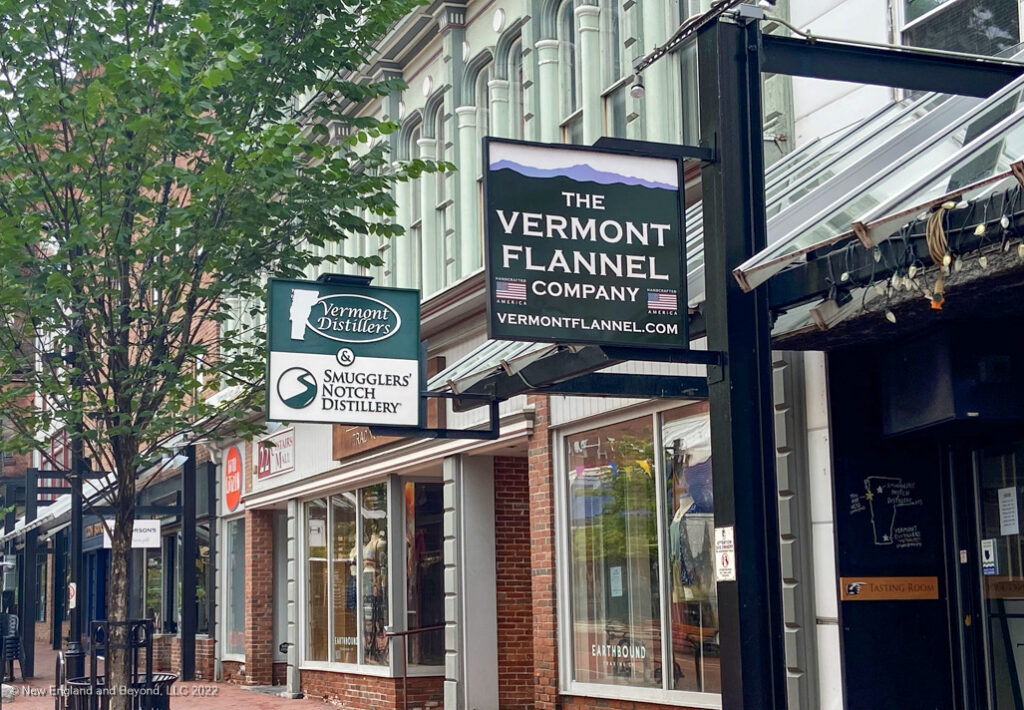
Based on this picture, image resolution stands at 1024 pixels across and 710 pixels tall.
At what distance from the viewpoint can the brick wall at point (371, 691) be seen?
16328 mm

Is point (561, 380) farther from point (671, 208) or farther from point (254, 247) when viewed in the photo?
point (254, 247)

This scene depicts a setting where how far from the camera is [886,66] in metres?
6.84

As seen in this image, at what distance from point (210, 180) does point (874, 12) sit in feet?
17.0

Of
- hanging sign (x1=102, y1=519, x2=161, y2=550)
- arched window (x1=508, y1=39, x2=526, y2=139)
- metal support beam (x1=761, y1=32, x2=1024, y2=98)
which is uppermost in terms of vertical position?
arched window (x1=508, y1=39, x2=526, y2=139)

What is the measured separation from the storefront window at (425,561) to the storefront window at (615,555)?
13.9 ft

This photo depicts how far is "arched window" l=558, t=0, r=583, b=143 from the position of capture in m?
13.6

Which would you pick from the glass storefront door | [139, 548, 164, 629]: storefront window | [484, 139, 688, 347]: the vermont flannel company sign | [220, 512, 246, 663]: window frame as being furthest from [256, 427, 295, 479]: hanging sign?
[484, 139, 688, 347]: the vermont flannel company sign

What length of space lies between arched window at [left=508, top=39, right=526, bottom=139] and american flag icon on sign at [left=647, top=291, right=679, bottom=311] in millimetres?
8434

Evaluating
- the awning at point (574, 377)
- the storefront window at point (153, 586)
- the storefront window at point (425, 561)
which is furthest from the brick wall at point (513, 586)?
the storefront window at point (153, 586)

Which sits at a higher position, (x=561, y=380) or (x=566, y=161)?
(x=566, y=161)

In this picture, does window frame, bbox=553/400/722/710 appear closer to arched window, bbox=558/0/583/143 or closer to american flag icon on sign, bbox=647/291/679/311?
arched window, bbox=558/0/583/143

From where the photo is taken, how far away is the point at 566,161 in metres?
6.43

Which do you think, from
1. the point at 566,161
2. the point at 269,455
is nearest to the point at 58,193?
the point at 566,161

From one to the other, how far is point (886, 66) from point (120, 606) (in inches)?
328
